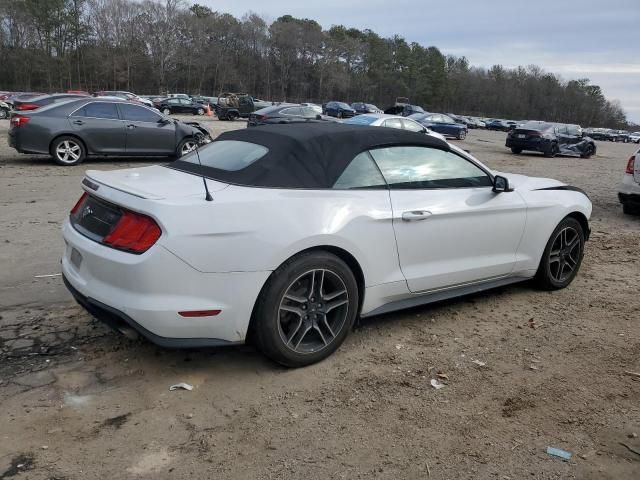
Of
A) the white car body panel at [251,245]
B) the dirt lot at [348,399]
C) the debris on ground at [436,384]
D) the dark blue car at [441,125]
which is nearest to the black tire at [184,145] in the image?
the dirt lot at [348,399]

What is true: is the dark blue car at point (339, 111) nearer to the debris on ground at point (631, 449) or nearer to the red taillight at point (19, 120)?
the red taillight at point (19, 120)

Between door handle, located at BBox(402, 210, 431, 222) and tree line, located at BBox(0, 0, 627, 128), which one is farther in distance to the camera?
tree line, located at BBox(0, 0, 627, 128)

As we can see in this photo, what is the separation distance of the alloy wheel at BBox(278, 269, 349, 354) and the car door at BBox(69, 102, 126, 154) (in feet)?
35.6

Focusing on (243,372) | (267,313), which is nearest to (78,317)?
(243,372)

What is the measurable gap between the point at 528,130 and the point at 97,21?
81256mm

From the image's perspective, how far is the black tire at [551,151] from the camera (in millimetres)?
22844

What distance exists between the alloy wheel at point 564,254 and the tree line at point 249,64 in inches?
3299

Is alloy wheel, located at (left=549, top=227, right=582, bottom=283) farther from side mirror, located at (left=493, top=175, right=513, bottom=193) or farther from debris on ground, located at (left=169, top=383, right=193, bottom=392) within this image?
debris on ground, located at (left=169, top=383, right=193, bottom=392)

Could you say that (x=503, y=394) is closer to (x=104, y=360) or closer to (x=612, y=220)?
(x=104, y=360)

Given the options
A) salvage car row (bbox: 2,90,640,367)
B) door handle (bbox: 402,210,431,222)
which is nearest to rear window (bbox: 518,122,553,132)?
salvage car row (bbox: 2,90,640,367)

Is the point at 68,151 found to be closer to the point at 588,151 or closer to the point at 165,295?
the point at 165,295

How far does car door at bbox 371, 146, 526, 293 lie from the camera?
13.3ft

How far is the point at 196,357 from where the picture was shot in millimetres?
3797

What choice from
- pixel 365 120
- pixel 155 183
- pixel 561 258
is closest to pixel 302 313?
pixel 155 183
